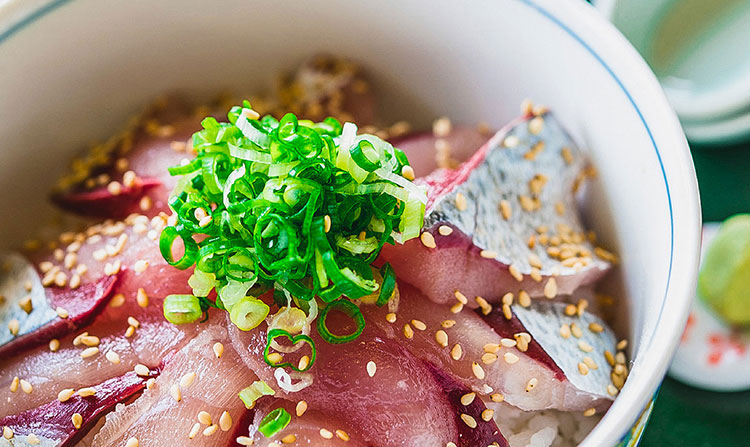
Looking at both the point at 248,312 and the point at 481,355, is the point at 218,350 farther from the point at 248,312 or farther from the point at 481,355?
the point at 481,355

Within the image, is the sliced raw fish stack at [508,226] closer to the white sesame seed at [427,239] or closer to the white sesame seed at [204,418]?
the white sesame seed at [427,239]

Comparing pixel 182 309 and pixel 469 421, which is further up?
pixel 182 309

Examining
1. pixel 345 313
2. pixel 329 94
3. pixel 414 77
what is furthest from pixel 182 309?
pixel 414 77

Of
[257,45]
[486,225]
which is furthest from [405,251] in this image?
[257,45]

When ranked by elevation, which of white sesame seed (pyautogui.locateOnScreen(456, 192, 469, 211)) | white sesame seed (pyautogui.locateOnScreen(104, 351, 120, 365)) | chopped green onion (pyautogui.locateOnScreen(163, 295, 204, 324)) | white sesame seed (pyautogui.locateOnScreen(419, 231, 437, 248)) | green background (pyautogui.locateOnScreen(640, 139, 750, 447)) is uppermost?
white sesame seed (pyautogui.locateOnScreen(456, 192, 469, 211))

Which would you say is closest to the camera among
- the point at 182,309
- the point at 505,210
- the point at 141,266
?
Answer: the point at 182,309

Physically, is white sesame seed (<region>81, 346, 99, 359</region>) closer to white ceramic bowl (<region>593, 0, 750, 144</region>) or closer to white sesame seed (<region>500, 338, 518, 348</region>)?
white sesame seed (<region>500, 338, 518, 348</region>)

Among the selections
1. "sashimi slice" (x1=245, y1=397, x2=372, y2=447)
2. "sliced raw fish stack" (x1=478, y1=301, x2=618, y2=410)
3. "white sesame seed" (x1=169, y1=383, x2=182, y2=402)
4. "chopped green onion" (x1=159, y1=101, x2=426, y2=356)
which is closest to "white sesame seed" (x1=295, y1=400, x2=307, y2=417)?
"sashimi slice" (x1=245, y1=397, x2=372, y2=447)
